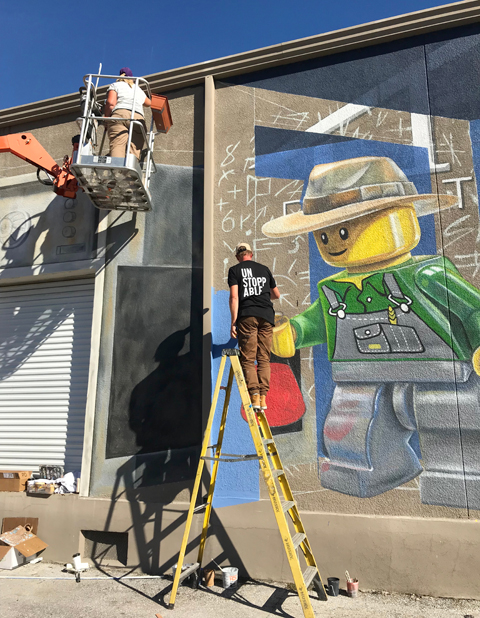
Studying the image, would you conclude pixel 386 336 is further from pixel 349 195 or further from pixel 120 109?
pixel 120 109

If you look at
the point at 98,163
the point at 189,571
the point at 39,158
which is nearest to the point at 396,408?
the point at 189,571

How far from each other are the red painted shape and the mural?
2 cm

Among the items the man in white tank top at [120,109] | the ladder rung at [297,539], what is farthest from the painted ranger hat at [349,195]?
the ladder rung at [297,539]

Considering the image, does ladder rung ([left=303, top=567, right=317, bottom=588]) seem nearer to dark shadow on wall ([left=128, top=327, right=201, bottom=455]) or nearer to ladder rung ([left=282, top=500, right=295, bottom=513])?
ladder rung ([left=282, top=500, right=295, bottom=513])

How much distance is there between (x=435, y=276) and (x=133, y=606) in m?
4.48

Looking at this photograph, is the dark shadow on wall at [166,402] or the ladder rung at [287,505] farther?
the dark shadow on wall at [166,402]

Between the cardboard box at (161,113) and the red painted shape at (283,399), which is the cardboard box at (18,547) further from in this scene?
the cardboard box at (161,113)

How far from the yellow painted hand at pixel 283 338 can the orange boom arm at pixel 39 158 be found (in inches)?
137

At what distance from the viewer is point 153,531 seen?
5.31 meters

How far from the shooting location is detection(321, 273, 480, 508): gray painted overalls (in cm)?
470

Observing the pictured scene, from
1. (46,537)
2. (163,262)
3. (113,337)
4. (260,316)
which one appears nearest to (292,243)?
(260,316)

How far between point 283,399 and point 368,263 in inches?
72.4

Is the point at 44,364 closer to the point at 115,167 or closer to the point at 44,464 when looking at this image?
the point at 44,464

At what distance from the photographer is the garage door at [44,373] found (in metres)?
6.39
